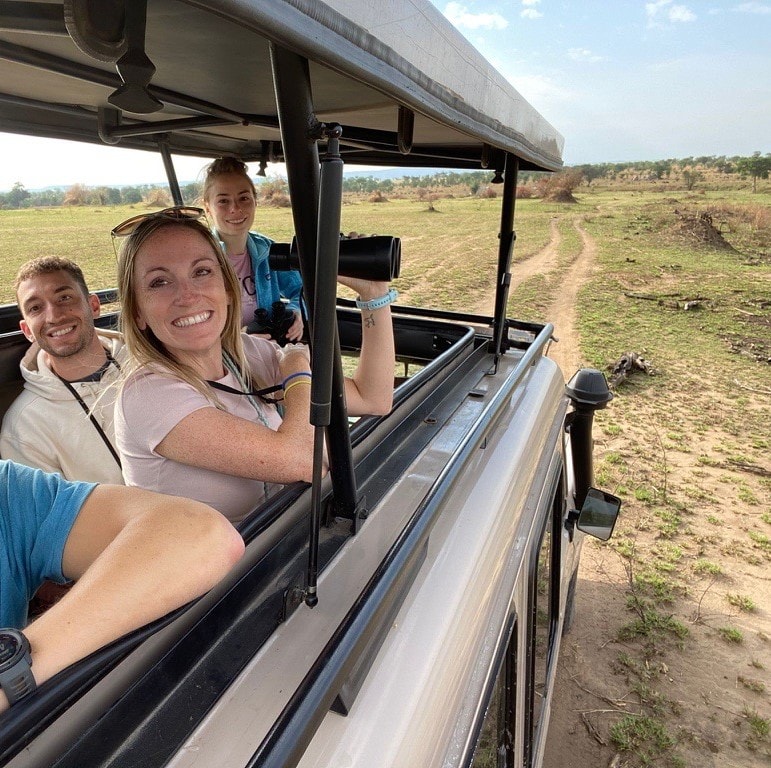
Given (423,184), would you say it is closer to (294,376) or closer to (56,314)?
(56,314)

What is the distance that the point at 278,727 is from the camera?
651mm

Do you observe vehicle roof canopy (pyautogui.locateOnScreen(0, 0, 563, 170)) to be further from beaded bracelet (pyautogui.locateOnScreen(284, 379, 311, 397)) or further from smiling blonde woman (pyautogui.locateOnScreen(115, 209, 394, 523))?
beaded bracelet (pyautogui.locateOnScreen(284, 379, 311, 397))

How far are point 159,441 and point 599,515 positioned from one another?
182cm

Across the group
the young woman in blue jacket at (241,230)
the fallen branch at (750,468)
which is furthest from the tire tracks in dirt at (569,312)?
the young woman in blue jacket at (241,230)

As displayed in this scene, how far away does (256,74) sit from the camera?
1316 mm

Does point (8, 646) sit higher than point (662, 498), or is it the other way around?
point (8, 646)

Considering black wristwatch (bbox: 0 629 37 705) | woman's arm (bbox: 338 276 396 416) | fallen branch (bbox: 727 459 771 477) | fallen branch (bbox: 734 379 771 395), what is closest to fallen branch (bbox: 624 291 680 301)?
fallen branch (bbox: 734 379 771 395)


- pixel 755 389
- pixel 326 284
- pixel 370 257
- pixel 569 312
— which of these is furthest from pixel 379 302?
pixel 569 312

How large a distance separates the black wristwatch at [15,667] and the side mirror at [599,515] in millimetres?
2084

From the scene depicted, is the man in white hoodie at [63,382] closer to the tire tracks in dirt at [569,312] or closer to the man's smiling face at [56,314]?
the man's smiling face at [56,314]

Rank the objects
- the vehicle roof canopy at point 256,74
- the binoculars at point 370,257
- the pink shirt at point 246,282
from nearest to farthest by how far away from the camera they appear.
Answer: the vehicle roof canopy at point 256,74 → the binoculars at point 370,257 → the pink shirt at point 246,282

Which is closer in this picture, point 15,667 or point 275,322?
point 15,667

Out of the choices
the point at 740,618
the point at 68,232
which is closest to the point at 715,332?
the point at 740,618

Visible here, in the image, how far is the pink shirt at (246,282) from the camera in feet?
8.54
